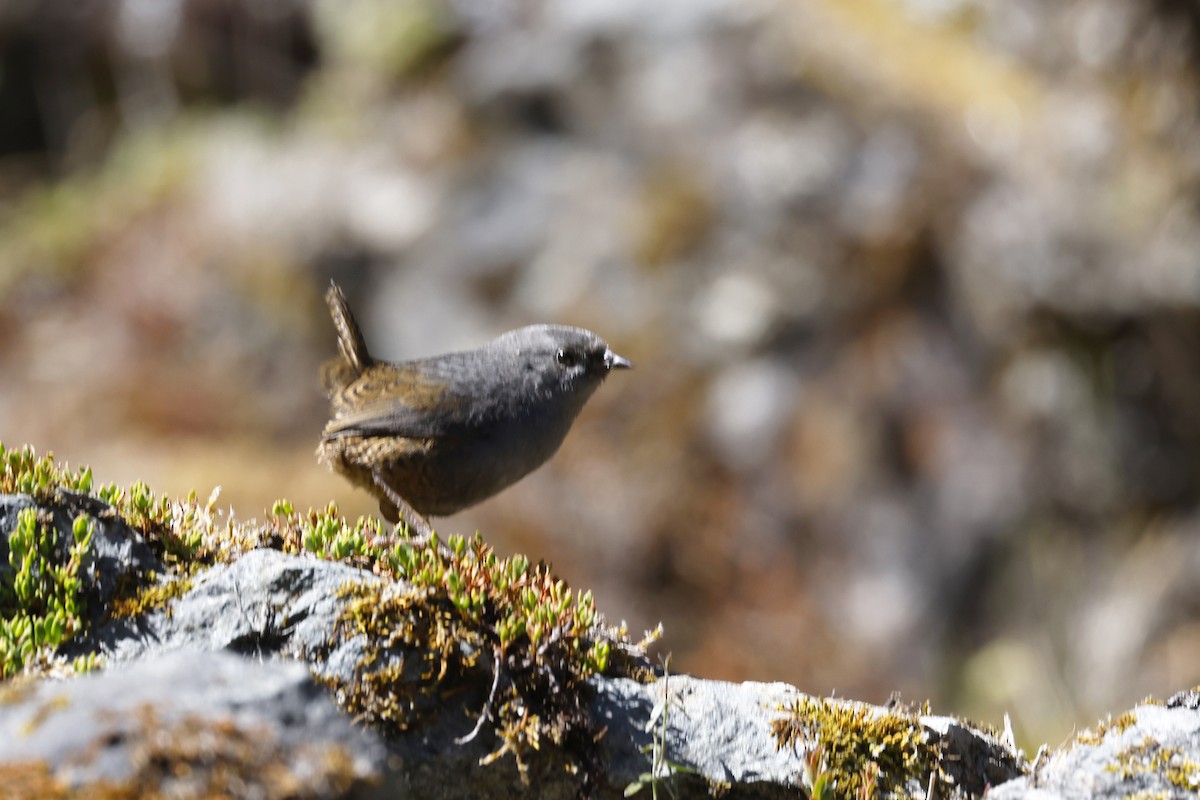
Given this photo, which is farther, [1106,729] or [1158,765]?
[1106,729]

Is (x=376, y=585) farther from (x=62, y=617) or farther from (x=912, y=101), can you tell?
(x=912, y=101)

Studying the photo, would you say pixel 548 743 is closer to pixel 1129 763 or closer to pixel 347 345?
pixel 1129 763

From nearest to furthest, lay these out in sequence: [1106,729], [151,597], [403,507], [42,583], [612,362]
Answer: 1. [42,583]
2. [151,597]
3. [1106,729]
4. [403,507]
5. [612,362]

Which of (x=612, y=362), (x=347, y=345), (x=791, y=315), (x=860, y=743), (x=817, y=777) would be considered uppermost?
(x=791, y=315)

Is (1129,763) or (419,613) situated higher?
(419,613)

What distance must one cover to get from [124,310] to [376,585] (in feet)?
48.6

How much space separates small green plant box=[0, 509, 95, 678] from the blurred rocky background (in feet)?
18.8

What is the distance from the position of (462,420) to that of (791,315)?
6.94 m

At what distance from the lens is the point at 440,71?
14.7m

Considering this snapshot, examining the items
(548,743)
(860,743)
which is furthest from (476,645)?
(860,743)

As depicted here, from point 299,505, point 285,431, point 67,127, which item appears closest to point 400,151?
point 285,431

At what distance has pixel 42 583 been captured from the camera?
330cm

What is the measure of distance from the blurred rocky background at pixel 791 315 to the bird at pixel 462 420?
3863 mm

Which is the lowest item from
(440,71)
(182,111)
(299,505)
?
(299,505)
